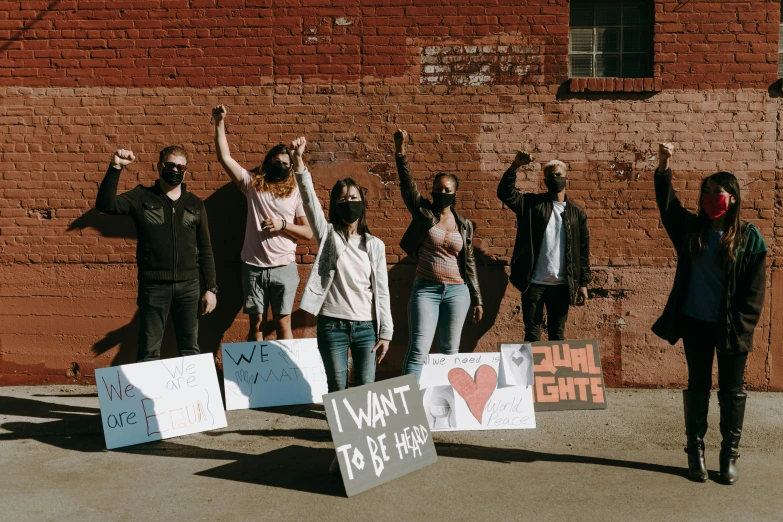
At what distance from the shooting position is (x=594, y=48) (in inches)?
301

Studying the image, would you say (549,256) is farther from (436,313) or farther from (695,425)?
(695,425)

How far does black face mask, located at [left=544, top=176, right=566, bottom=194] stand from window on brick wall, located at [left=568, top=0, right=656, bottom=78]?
1488 millimetres

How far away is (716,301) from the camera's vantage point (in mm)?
4961

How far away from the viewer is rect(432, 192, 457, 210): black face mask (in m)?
6.32

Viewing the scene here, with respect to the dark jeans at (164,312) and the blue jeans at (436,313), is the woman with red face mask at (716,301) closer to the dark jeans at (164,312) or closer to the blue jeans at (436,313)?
the blue jeans at (436,313)

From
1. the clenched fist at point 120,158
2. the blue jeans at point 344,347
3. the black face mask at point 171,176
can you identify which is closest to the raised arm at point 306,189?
the blue jeans at point 344,347

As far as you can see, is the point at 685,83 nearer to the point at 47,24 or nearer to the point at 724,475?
the point at 724,475

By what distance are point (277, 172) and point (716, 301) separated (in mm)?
3975

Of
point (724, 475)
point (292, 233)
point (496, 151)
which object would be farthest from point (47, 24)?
point (724, 475)

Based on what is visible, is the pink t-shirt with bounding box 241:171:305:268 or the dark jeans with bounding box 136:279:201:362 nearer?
the dark jeans with bounding box 136:279:201:362

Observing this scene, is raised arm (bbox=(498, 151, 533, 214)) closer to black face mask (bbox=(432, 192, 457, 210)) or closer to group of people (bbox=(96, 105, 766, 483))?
group of people (bbox=(96, 105, 766, 483))

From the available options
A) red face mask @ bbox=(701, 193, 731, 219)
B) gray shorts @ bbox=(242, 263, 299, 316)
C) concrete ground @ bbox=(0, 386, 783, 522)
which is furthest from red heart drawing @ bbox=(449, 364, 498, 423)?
red face mask @ bbox=(701, 193, 731, 219)

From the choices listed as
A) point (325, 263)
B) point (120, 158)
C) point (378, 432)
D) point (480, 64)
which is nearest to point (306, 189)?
point (325, 263)

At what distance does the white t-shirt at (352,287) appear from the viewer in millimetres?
5148
